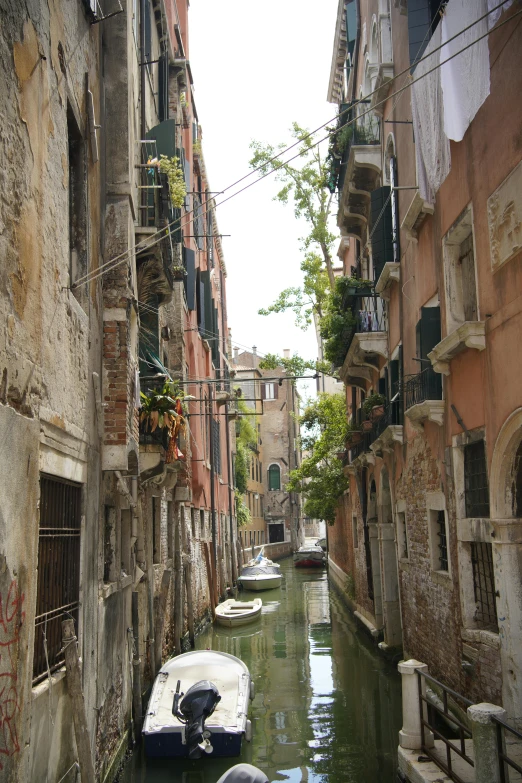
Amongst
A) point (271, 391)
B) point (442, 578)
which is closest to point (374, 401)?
point (442, 578)

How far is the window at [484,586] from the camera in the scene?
24.7ft

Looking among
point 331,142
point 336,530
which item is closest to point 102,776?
point 331,142

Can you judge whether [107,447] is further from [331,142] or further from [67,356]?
[331,142]

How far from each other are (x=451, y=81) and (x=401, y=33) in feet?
14.9

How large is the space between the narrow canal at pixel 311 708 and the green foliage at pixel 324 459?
159 inches

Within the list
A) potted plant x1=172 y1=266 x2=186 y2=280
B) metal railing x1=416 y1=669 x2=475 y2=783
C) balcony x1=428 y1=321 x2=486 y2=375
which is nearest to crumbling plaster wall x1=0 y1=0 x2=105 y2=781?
metal railing x1=416 y1=669 x2=475 y2=783

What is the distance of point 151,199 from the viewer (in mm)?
10578

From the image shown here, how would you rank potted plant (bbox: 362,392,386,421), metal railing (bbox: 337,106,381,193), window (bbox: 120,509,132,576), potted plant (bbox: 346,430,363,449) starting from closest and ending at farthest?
window (bbox: 120,509,132,576)
potted plant (bbox: 362,392,386,421)
metal railing (bbox: 337,106,381,193)
potted plant (bbox: 346,430,363,449)

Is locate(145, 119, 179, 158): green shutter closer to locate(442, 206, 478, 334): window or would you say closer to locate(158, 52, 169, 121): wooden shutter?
locate(158, 52, 169, 121): wooden shutter

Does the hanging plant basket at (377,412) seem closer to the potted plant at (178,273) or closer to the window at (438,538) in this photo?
the window at (438,538)

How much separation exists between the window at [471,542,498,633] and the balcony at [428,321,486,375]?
76.9 inches

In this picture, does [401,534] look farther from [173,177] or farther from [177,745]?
[173,177]

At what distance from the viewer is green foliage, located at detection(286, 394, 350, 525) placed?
22.4 metres

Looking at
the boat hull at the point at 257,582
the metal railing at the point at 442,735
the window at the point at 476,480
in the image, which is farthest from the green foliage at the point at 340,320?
the boat hull at the point at 257,582
